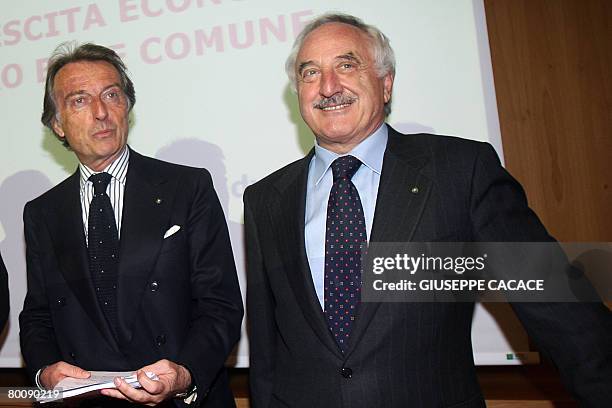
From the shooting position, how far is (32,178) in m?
2.99

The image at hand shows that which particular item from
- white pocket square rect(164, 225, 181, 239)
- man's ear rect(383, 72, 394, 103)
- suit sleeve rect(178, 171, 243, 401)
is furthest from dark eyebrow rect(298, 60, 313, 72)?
white pocket square rect(164, 225, 181, 239)

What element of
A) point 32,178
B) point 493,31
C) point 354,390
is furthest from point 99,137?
point 493,31

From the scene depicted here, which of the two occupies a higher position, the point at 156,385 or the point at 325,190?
the point at 325,190

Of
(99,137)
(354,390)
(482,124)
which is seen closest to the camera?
(354,390)

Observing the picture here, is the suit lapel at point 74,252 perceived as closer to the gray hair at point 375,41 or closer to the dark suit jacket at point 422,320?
the dark suit jacket at point 422,320

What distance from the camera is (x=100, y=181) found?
2.23 m

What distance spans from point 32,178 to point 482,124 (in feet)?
6.71

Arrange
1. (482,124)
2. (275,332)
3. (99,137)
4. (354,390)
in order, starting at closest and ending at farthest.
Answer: (354,390) < (275,332) < (99,137) < (482,124)

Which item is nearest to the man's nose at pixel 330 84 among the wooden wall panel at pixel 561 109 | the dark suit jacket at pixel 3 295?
the wooden wall panel at pixel 561 109

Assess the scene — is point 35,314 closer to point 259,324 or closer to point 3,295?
point 3,295

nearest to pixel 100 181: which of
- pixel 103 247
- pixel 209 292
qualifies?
pixel 103 247

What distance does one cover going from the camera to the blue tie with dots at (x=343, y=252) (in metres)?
1.76

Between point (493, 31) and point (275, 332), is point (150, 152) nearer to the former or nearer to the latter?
point (275, 332)

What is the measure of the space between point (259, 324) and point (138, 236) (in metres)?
0.50
